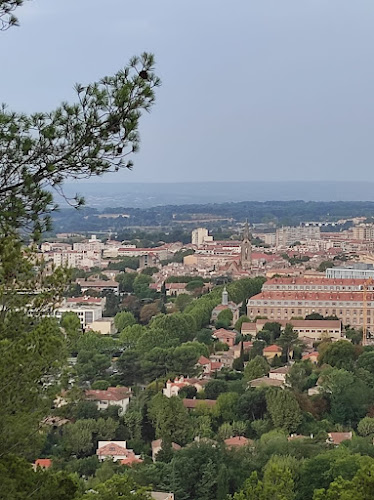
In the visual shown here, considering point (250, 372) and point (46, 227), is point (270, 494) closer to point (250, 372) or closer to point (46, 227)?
point (46, 227)

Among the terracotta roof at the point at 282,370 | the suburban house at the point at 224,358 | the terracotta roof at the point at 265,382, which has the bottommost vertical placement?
the suburban house at the point at 224,358

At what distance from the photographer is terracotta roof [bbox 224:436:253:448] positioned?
15.0 metres

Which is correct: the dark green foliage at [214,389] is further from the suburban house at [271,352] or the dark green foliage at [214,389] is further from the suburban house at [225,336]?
the suburban house at [225,336]

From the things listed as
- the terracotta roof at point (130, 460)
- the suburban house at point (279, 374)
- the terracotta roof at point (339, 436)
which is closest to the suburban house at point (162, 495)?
the terracotta roof at point (130, 460)

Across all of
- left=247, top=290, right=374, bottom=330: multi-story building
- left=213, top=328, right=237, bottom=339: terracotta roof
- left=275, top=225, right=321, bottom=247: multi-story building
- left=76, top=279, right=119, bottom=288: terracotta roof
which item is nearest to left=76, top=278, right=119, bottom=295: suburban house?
left=76, top=279, right=119, bottom=288: terracotta roof

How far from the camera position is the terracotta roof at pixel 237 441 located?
49.1ft

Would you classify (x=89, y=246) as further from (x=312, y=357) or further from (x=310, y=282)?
(x=312, y=357)

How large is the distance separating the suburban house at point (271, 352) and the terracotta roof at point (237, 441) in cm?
686

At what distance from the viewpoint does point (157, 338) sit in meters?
22.9

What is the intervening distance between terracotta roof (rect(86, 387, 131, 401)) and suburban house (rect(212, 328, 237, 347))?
6.51m

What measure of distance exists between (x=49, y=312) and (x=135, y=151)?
5.24 feet

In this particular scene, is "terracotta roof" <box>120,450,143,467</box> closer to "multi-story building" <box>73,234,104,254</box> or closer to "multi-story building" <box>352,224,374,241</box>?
"multi-story building" <box>73,234,104,254</box>

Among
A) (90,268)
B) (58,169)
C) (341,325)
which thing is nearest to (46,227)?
(58,169)

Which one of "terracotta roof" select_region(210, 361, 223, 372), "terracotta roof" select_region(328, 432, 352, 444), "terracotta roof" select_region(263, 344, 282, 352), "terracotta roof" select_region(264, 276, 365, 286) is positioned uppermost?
"terracotta roof" select_region(264, 276, 365, 286)
